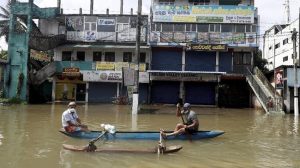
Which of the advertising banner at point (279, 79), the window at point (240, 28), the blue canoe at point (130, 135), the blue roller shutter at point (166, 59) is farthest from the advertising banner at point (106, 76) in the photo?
the blue canoe at point (130, 135)

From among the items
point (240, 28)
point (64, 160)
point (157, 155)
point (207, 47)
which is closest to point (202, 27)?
point (207, 47)

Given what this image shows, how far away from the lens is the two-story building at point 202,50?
117 feet

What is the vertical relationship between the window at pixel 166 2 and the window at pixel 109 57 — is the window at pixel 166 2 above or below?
above

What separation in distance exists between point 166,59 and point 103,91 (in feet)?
22.0

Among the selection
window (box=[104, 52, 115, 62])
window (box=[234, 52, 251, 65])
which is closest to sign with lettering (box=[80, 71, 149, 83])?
window (box=[104, 52, 115, 62])

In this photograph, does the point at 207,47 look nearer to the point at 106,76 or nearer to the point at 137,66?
the point at 106,76

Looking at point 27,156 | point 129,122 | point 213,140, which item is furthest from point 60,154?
point 129,122

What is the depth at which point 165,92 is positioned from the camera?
124 feet

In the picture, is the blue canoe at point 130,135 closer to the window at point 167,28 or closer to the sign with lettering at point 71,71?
the window at point 167,28

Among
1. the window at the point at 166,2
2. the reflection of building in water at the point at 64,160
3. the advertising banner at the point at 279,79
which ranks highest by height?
the window at the point at 166,2

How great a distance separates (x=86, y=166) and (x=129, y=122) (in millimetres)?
11034

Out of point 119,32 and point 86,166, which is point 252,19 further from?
point 86,166

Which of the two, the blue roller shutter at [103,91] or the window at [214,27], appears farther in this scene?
the blue roller shutter at [103,91]

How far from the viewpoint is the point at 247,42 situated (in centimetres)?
3528
